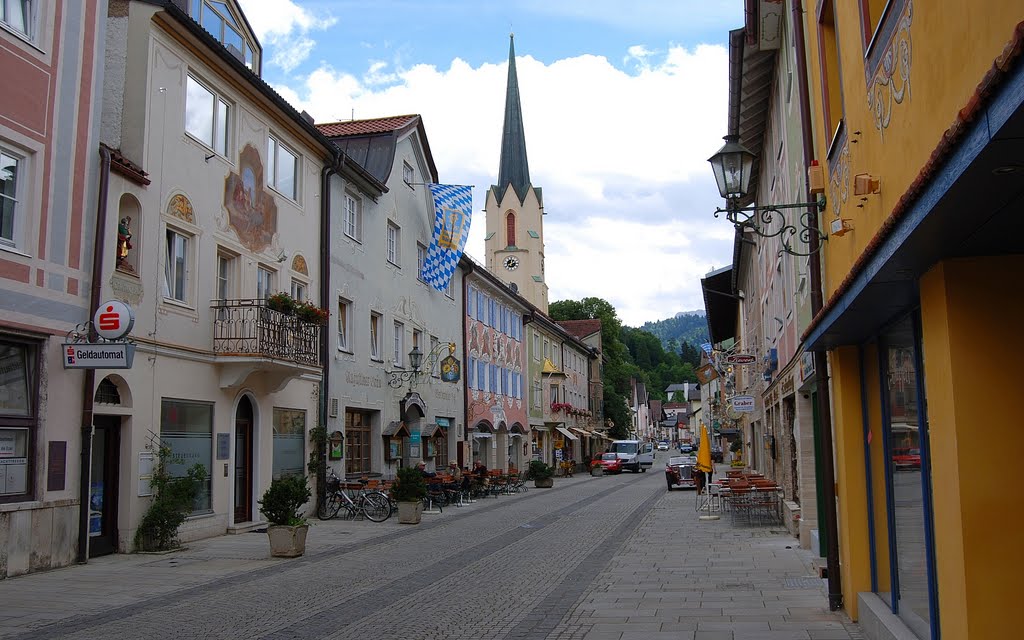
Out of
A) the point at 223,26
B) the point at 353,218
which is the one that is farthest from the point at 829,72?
the point at 353,218

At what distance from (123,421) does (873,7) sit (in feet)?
41.6

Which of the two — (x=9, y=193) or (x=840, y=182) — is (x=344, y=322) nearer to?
(x=9, y=193)

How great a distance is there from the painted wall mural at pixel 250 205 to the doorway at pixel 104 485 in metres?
5.05

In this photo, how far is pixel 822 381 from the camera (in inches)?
368

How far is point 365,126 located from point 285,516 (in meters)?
16.5

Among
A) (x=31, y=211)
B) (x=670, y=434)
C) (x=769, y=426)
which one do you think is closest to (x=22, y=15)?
(x=31, y=211)

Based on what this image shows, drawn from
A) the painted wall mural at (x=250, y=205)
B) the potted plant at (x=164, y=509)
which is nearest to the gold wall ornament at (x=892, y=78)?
the potted plant at (x=164, y=509)

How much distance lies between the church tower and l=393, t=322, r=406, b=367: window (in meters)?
43.3

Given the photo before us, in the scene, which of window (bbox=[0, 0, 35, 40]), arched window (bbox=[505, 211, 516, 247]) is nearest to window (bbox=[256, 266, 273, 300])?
window (bbox=[0, 0, 35, 40])

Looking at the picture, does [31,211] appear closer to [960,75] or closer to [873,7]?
[873,7]

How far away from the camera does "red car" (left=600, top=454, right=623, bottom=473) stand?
53344mm

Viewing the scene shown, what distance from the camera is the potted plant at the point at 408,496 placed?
66.1ft

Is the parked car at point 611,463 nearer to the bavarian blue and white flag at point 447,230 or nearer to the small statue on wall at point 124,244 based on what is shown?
the bavarian blue and white flag at point 447,230

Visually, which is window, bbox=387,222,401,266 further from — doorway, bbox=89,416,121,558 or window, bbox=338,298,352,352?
doorway, bbox=89,416,121,558
